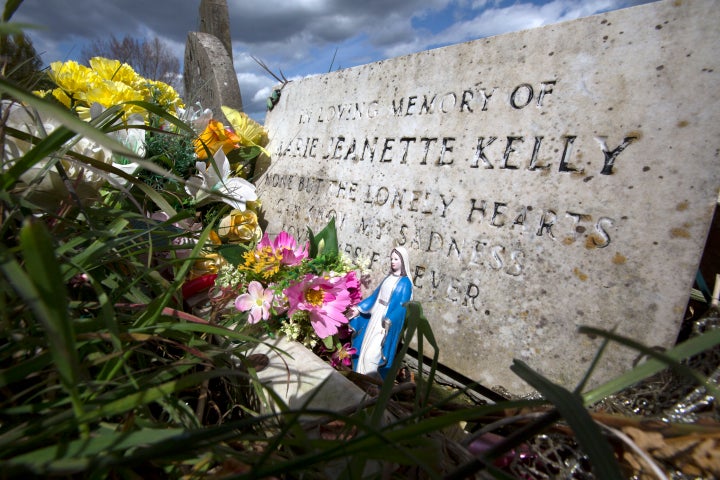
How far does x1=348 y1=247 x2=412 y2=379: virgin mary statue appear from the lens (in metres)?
1.65

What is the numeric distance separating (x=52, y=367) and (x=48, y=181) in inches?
18.5

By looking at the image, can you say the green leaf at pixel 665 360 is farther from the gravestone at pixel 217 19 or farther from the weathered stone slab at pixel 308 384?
the gravestone at pixel 217 19

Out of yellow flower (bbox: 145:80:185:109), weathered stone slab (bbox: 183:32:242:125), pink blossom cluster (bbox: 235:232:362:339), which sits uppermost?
weathered stone slab (bbox: 183:32:242:125)

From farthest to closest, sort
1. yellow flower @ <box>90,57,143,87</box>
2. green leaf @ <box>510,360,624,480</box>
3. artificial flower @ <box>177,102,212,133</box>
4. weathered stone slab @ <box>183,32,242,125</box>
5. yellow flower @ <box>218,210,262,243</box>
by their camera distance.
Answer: weathered stone slab @ <box>183,32,242,125</box> < artificial flower @ <box>177,102,212,133</box> < yellow flower @ <box>218,210,262,243</box> < yellow flower @ <box>90,57,143,87</box> < green leaf @ <box>510,360,624,480</box>

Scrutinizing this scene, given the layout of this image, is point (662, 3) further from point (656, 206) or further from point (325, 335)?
point (325, 335)

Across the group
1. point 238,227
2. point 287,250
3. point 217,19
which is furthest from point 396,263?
point 217,19

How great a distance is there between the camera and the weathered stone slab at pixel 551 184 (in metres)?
1.27

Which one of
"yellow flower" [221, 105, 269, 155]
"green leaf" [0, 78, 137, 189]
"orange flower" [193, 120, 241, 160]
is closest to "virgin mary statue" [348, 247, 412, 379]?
"green leaf" [0, 78, 137, 189]

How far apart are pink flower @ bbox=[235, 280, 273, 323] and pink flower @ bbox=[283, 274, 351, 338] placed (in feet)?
0.30

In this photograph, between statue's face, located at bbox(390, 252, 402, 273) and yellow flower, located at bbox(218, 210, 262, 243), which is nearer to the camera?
statue's face, located at bbox(390, 252, 402, 273)

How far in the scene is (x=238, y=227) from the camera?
2.38m

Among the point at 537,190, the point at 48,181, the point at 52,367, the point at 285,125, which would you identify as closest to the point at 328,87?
the point at 285,125

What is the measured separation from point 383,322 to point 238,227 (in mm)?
1161

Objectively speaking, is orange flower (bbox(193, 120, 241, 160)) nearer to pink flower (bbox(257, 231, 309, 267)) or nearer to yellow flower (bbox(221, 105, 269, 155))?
yellow flower (bbox(221, 105, 269, 155))
